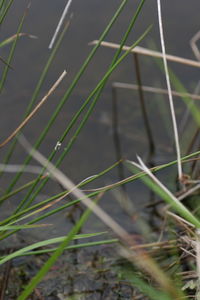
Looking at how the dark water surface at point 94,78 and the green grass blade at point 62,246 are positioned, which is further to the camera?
the dark water surface at point 94,78

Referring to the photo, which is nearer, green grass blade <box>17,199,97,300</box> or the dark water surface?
green grass blade <box>17,199,97,300</box>

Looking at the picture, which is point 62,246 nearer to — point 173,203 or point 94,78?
point 173,203

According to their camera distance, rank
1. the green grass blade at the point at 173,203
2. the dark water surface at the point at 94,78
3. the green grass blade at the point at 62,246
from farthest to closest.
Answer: the dark water surface at the point at 94,78 < the green grass blade at the point at 173,203 < the green grass blade at the point at 62,246

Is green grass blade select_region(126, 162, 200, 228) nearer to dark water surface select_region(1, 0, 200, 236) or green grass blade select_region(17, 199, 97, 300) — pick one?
green grass blade select_region(17, 199, 97, 300)

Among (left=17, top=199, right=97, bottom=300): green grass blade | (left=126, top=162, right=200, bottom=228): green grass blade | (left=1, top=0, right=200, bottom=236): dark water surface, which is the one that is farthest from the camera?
(left=1, top=0, right=200, bottom=236): dark water surface

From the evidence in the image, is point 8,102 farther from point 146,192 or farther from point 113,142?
point 146,192

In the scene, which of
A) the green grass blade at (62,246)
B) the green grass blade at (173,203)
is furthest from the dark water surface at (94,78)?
the green grass blade at (62,246)

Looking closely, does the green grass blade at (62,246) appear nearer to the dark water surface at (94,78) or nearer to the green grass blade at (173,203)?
the green grass blade at (173,203)

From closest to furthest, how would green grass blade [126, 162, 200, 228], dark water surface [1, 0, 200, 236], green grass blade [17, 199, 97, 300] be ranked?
green grass blade [17, 199, 97, 300], green grass blade [126, 162, 200, 228], dark water surface [1, 0, 200, 236]

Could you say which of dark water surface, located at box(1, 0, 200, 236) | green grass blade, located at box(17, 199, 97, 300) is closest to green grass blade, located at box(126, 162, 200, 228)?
green grass blade, located at box(17, 199, 97, 300)
